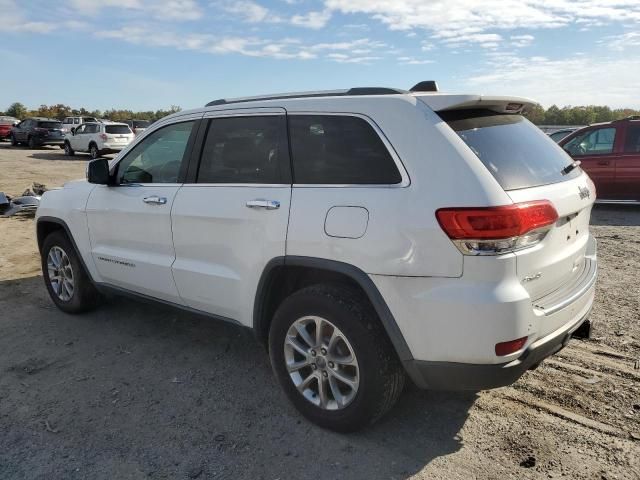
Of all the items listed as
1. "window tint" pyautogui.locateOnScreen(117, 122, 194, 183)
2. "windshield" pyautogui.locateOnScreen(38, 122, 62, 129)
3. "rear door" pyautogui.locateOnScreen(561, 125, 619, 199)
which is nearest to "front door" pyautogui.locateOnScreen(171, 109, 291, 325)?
"window tint" pyautogui.locateOnScreen(117, 122, 194, 183)

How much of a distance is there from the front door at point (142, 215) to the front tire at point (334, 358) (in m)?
1.11

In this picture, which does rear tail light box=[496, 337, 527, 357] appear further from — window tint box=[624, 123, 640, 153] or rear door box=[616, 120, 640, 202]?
window tint box=[624, 123, 640, 153]

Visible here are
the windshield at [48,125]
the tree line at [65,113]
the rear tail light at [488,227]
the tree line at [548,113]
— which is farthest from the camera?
the tree line at [65,113]

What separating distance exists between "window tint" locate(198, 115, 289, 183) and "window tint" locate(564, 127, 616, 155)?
831 cm

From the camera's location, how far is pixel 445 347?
250 cm

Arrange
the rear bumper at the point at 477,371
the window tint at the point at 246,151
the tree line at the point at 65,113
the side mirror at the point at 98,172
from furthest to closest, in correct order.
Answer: the tree line at the point at 65,113 → the side mirror at the point at 98,172 → the window tint at the point at 246,151 → the rear bumper at the point at 477,371

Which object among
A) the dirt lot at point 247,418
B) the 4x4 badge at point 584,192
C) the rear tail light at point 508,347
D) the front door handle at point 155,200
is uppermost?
the 4x4 badge at point 584,192

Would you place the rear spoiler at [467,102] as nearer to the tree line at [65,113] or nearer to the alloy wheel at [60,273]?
the alloy wheel at [60,273]

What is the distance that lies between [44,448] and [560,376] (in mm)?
3122

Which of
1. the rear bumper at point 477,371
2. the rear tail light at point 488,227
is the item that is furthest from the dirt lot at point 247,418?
the rear tail light at point 488,227

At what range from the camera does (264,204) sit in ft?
10.1

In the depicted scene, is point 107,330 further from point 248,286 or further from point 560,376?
point 560,376

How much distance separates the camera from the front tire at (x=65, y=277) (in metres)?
4.69

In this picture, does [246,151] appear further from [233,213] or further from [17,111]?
[17,111]
